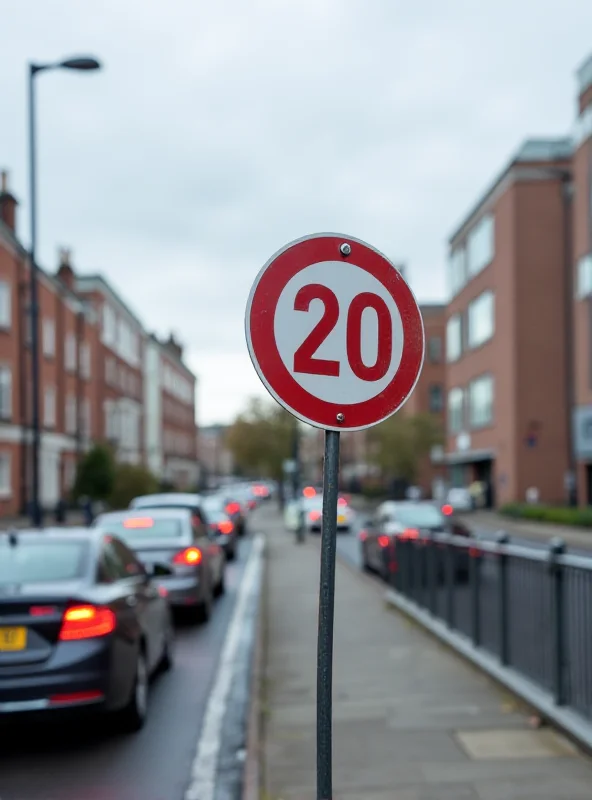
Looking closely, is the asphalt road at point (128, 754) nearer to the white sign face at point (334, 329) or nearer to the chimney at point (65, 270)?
the white sign face at point (334, 329)

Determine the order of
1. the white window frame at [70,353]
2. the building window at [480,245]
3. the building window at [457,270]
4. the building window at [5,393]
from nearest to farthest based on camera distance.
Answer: the building window at [5,393]
the building window at [480,245]
the white window frame at [70,353]
the building window at [457,270]

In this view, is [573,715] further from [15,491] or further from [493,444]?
[493,444]

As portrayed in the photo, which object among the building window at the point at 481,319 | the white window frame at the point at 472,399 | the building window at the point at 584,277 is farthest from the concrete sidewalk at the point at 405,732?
the building window at the point at 481,319

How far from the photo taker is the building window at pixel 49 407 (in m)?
47.2

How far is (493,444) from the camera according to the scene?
49.2 metres

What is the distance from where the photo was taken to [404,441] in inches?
2413

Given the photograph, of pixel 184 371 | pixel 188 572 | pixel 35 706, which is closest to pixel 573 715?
pixel 35 706

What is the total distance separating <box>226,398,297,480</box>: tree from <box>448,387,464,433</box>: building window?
45.0 ft

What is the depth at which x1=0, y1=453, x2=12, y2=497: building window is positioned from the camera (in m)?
40.9

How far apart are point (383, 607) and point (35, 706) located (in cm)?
848

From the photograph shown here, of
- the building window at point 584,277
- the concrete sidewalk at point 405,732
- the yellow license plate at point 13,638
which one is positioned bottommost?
the concrete sidewalk at point 405,732

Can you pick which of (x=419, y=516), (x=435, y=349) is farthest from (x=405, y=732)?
(x=435, y=349)

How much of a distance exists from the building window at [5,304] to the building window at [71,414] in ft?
36.6

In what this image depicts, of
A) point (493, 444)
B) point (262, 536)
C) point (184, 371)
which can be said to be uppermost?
point (184, 371)
